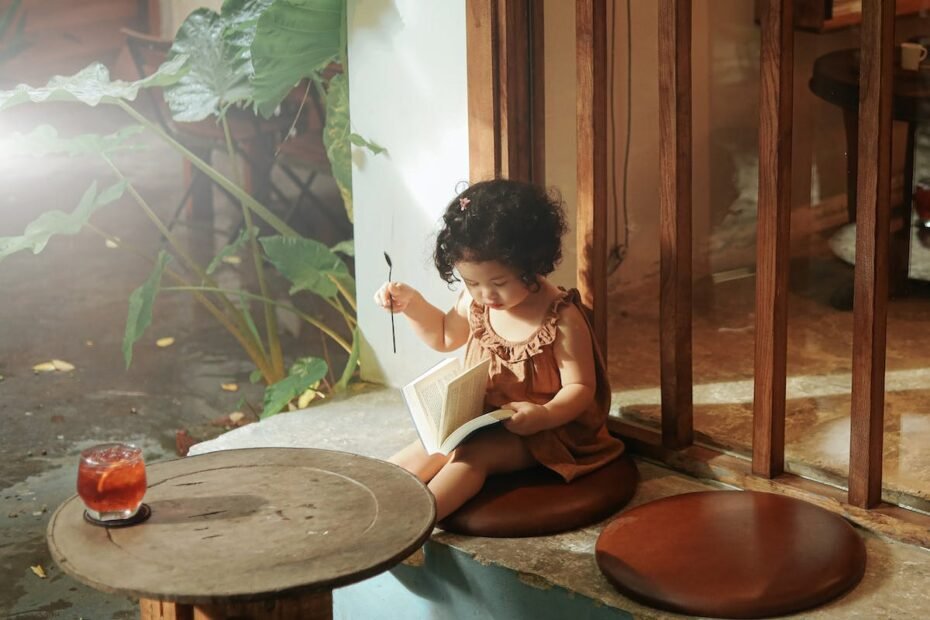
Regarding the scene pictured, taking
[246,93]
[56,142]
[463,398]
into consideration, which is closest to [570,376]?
[463,398]

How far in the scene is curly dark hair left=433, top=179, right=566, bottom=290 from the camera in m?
2.76

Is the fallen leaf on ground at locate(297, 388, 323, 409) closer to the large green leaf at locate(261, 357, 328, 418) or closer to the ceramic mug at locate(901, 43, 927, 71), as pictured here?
the large green leaf at locate(261, 357, 328, 418)

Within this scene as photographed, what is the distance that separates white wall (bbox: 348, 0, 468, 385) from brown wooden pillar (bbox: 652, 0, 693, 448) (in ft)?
2.21

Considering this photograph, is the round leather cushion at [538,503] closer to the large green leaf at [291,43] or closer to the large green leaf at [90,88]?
the large green leaf at [291,43]

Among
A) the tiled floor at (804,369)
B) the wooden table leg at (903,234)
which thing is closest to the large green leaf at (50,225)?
the tiled floor at (804,369)

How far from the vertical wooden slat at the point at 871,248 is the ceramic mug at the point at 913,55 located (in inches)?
40.9

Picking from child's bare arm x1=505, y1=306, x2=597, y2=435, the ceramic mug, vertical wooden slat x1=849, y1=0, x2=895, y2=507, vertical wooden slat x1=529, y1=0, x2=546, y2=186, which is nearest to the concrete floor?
child's bare arm x1=505, y1=306, x2=597, y2=435

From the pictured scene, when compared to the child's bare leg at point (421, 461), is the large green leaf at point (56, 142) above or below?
above

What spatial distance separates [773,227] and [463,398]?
0.79 metres

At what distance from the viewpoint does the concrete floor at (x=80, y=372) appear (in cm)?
367

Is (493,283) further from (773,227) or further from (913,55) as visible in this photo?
(913,55)

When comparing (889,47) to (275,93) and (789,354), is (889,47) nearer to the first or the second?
(789,354)

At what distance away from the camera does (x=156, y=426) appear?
14.9ft

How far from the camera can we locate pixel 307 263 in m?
3.94
